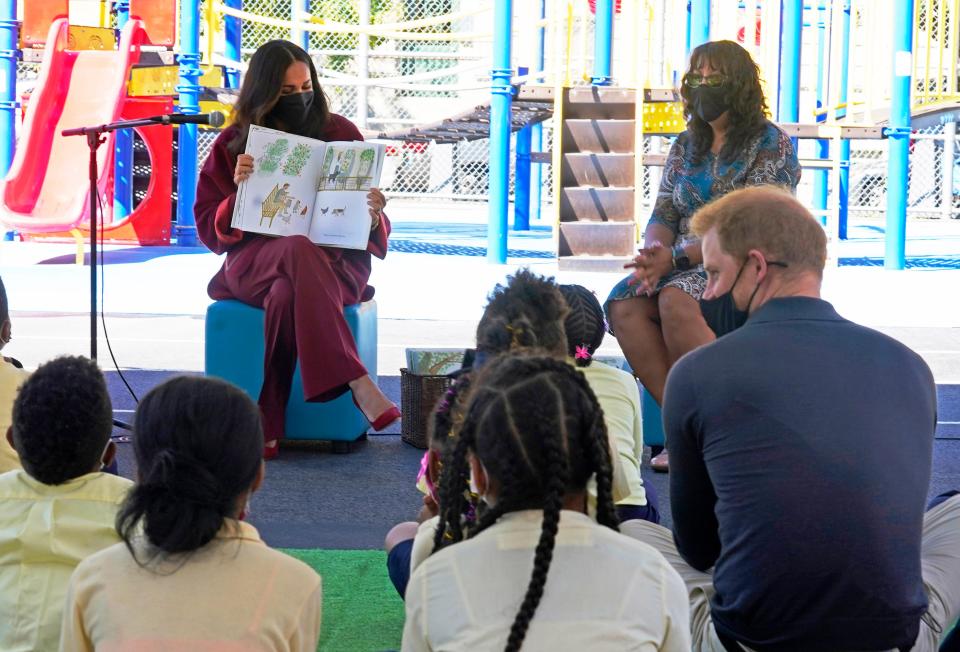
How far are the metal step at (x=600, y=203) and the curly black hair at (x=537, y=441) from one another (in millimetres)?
10169

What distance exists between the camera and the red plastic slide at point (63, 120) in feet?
39.9

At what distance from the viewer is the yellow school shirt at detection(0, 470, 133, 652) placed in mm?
2236

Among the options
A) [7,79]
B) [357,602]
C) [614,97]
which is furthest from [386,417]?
[7,79]

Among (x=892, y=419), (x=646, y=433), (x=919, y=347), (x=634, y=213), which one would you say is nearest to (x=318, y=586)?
(x=892, y=419)

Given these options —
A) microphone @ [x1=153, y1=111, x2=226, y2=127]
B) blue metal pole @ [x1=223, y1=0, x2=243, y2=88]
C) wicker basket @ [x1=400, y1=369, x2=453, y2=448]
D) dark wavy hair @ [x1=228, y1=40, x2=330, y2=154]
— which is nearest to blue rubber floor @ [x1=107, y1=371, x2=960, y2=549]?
wicker basket @ [x1=400, y1=369, x2=453, y2=448]

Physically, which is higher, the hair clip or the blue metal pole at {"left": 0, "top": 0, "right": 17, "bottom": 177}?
the blue metal pole at {"left": 0, "top": 0, "right": 17, "bottom": 177}

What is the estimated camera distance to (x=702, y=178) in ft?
14.9

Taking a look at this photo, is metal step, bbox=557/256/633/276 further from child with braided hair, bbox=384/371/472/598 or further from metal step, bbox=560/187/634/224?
child with braided hair, bbox=384/371/472/598

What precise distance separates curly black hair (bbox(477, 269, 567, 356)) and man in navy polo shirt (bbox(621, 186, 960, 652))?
56 centimetres

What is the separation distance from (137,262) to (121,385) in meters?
6.14

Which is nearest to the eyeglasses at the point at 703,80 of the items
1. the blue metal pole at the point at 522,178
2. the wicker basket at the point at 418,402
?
the wicker basket at the point at 418,402

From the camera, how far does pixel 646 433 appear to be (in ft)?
15.9

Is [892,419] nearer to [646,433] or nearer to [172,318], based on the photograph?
[646,433]

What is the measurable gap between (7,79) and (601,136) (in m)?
5.87
